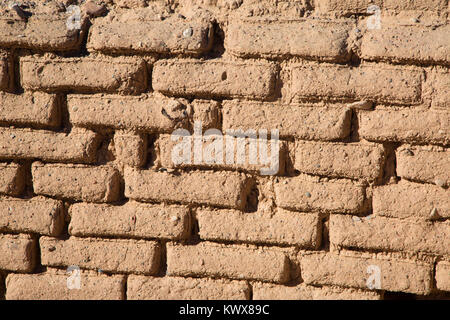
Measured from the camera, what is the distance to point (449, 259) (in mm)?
1494

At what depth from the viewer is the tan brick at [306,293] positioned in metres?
1.56

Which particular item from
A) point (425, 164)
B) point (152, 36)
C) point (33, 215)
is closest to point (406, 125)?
point (425, 164)

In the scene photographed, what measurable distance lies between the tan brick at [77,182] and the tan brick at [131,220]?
0.04 m

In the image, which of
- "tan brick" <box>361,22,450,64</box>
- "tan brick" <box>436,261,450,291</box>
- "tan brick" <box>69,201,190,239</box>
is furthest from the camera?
"tan brick" <box>69,201,190,239</box>

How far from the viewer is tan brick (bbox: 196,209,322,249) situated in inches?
60.7

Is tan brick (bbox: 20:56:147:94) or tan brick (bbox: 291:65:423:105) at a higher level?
tan brick (bbox: 20:56:147:94)

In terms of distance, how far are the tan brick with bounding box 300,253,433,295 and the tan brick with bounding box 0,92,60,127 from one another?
94 centimetres

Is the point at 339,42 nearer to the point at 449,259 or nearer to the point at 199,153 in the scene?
the point at 199,153

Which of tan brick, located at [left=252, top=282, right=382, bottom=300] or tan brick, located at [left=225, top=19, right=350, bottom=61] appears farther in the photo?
tan brick, located at [left=252, top=282, right=382, bottom=300]

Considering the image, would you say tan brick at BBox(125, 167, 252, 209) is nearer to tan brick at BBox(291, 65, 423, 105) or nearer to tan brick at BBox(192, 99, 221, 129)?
tan brick at BBox(192, 99, 221, 129)

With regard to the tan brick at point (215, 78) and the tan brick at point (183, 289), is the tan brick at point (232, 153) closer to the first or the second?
the tan brick at point (215, 78)

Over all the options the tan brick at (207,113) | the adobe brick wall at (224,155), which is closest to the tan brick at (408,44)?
the adobe brick wall at (224,155)

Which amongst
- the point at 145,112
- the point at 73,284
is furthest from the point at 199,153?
the point at 73,284

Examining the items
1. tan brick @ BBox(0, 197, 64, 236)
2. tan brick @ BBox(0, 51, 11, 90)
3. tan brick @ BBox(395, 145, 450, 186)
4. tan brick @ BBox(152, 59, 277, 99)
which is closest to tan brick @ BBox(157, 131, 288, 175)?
tan brick @ BBox(152, 59, 277, 99)
